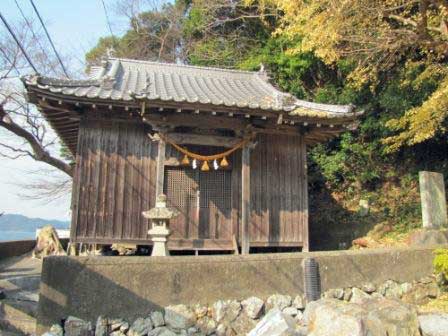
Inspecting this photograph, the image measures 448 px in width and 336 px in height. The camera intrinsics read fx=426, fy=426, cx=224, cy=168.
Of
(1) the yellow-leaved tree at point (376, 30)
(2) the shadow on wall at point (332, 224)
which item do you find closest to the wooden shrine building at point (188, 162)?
(1) the yellow-leaved tree at point (376, 30)

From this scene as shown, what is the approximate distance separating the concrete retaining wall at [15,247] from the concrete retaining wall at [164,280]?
37.6ft

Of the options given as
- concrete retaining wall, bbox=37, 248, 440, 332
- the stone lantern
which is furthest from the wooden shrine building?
concrete retaining wall, bbox=37, 248, 440, 332

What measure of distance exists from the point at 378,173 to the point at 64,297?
1457cm

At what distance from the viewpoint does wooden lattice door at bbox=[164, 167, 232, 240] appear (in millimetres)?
10609

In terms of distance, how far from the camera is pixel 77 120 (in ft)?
34.6

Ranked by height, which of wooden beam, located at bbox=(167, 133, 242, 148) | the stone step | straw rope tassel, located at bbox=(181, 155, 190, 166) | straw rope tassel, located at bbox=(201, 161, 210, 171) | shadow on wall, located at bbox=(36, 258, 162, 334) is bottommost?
the stone step

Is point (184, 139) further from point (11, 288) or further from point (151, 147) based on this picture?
point (11, 288)

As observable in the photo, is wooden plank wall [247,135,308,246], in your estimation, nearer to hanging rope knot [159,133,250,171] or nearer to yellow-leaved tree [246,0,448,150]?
hanging rope knot [159,133,250,171]

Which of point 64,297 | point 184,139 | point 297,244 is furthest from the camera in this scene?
point 297,244

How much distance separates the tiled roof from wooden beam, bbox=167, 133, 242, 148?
93 cm

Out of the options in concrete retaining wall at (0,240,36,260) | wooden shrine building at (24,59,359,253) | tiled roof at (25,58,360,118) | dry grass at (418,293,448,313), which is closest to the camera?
dry grass at (418,293,448,313)

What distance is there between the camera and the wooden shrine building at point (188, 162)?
32.9 feet

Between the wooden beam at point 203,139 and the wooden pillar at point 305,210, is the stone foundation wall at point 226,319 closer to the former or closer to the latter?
the wooden pillar at point 305,210

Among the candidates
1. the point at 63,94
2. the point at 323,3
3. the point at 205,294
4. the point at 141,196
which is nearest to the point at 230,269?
the point at 205,294
